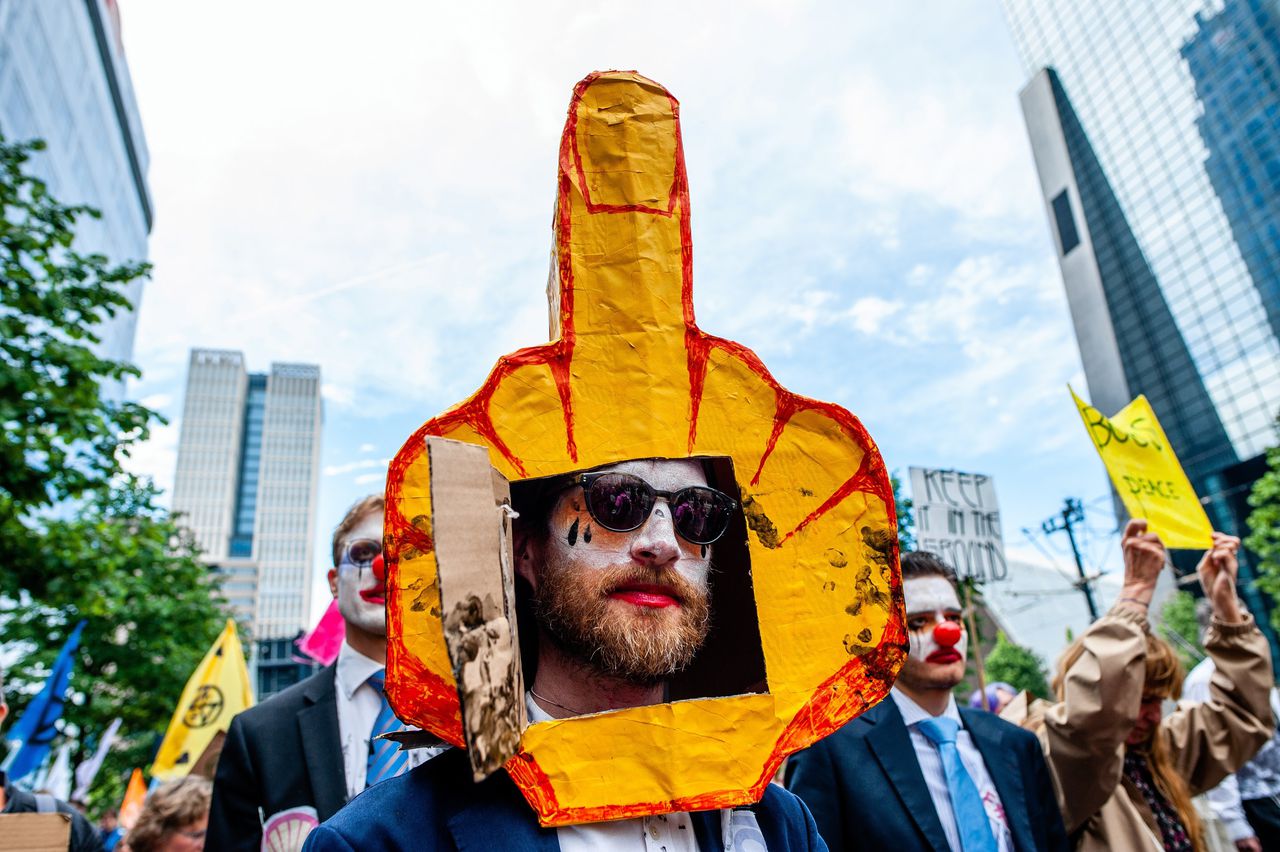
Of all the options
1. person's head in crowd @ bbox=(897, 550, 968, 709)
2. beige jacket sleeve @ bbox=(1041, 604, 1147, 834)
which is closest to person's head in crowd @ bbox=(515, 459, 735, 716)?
person's head in crowd @ bbox=(897, 550, 968, 709)

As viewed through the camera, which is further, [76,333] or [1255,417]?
[1255,417]

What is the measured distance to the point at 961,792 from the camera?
2654 millimetres

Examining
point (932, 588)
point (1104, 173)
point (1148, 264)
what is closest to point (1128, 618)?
point (932, 588)

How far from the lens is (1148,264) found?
48625 mm

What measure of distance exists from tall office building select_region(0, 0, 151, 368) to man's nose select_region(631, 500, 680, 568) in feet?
82.4

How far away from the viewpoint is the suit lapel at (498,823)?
1.27 m

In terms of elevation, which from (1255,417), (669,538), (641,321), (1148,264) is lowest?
(669,538)

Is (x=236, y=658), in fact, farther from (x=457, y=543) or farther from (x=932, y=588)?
(x=457, y=543)

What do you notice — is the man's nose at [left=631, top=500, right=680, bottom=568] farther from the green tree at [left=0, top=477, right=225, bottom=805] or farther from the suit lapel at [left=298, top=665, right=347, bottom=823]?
the green tree at [left=0, top=477, right=225, bottom=805]

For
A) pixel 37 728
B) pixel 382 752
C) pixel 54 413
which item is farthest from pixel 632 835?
pixel 54 413

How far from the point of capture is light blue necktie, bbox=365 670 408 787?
249 centimetres

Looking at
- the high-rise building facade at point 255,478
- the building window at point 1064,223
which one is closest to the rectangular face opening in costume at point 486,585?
the building window at point 1064,223

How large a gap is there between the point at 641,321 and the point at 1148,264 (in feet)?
185

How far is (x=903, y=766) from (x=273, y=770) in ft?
6.34
